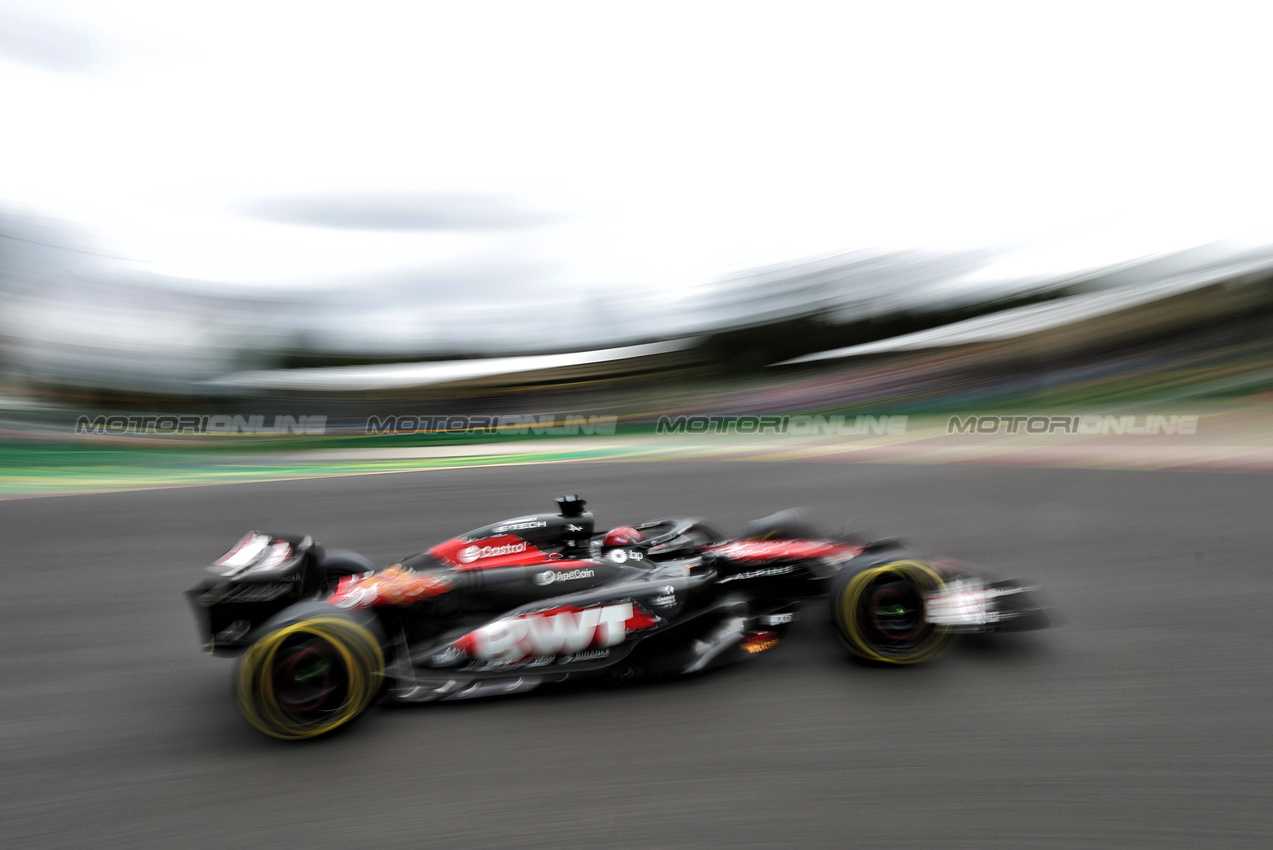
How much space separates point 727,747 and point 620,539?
1.17m

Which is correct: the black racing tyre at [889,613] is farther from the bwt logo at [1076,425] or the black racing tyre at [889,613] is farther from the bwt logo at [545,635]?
the bwt logo at [1076,425]

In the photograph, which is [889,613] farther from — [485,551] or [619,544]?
[485,551]

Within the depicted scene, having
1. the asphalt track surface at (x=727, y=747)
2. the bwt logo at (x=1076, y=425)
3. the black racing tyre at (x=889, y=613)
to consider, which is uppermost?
the bwt logo at (x=1076, y=425)

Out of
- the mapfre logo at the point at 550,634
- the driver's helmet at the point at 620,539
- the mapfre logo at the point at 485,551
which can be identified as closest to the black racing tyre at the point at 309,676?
the mapfre logo at the point at 550,634

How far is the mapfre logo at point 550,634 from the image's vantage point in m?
2.60

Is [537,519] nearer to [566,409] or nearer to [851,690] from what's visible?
[851,690]

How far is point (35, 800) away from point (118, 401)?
1003cm

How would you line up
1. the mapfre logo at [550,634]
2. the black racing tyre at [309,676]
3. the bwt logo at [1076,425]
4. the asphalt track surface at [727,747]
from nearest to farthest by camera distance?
the asphalt track surface at [727,747], the black racing tyre at [309,676], the mapfre logo at [550,634], the bwt logo at [1076,425]

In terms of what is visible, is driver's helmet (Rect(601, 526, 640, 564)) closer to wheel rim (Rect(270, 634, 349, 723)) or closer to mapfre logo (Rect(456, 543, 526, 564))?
mapfre logo (Rect(456, 543, 526, 564))

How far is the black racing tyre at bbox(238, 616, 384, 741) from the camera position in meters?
2.37

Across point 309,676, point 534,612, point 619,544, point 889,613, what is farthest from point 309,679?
point 889,613

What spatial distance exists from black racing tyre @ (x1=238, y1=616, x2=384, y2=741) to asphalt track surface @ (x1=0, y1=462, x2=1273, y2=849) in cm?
9

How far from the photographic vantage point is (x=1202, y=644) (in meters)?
3.10

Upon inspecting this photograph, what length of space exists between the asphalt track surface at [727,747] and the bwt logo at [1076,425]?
23.9 feet
